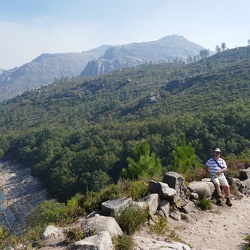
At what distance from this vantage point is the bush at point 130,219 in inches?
285

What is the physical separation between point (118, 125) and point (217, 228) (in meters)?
74.4

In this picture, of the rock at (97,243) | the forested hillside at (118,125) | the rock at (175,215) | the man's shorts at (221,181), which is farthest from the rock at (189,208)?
the forested hillside at (118,125)

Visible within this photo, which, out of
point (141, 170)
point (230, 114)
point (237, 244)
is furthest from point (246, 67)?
point (237, 244)

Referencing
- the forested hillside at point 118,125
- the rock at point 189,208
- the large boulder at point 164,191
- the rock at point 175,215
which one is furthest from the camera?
the forested hillside at point 118,125

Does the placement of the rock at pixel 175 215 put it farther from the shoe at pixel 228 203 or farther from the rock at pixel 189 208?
the shoe at pixel 228 203

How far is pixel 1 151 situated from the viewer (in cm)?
10150

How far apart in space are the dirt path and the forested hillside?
15489mm

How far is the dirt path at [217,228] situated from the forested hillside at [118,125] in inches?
610

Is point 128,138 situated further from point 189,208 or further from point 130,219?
point 130,219

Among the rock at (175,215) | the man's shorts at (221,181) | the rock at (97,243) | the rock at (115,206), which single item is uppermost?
the rock at (97,243)

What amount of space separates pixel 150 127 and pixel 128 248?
6547 centimetres

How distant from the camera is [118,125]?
8306cm

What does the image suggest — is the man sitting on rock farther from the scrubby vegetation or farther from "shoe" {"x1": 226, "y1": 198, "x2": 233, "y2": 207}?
the scrubby vegetation

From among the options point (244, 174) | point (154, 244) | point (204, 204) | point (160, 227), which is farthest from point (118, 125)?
point (154, 244)
